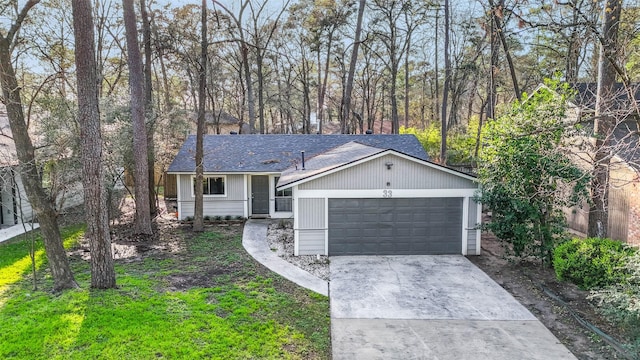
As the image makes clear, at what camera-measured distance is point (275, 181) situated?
16875mm

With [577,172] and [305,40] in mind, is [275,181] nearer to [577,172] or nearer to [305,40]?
[577,172]

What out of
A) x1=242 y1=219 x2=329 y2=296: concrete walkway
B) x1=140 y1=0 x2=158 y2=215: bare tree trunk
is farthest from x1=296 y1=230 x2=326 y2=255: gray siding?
x1=140 y1=0 x2=158 y2=215: bare tree trunk

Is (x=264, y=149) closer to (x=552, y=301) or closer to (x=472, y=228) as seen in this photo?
(x=472, y=228)

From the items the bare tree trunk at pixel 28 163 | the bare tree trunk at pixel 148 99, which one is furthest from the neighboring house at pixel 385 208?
the bare tree trunk at pixel 148 99

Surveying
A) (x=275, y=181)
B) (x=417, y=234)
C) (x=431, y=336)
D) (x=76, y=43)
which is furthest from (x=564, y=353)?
(x=275, y=181)

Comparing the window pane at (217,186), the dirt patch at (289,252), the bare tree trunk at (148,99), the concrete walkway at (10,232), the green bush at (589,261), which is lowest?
the dirt patch at (289,252)

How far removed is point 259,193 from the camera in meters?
17.0

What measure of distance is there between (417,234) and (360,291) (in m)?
3.54

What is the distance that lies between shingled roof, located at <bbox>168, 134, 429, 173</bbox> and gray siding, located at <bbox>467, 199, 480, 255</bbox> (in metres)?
4.63

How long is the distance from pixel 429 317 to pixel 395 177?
15.5ft

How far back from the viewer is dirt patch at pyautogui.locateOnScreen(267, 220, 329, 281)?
10297 mm

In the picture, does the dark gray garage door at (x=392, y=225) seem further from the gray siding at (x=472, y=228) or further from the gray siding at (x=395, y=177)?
the gray siding at (x=395, y=177)

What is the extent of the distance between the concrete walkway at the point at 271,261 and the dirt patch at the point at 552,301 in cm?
427

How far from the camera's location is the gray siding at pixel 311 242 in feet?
37.7
